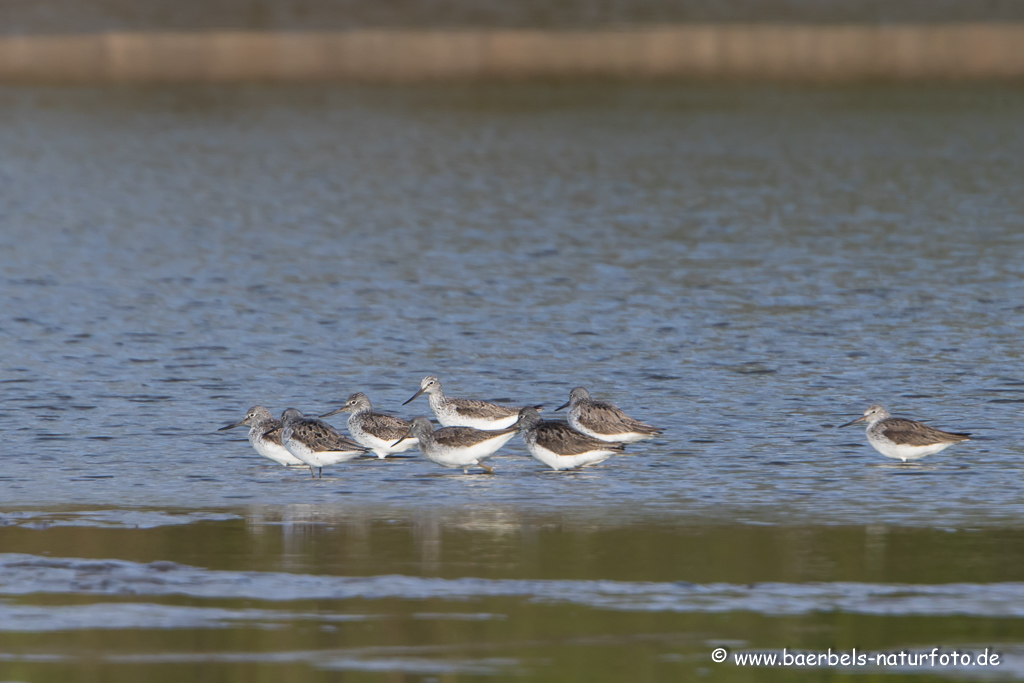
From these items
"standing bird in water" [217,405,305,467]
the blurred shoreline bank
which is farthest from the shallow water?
the blurred shoreline bank

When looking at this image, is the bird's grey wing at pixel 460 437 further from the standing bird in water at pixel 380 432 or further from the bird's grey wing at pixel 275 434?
the bird's grey wing at pixel 275 434

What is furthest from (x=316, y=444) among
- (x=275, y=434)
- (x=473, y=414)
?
(x=473, y=414)

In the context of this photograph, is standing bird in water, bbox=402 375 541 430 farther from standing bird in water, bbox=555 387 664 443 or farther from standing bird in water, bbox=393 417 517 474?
standing bird in water, bbox=393 417 517 474

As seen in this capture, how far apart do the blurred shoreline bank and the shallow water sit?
16636mm

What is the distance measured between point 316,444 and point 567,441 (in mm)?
2077

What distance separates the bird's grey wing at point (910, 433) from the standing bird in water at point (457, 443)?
3.19 metres

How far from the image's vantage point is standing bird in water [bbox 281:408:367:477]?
528 inches

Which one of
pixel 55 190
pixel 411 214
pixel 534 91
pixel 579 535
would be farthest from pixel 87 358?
pixel 534 91

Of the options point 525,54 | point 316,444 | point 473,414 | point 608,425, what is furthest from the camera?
point 525,54

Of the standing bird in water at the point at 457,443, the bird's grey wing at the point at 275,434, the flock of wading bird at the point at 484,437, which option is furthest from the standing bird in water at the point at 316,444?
the standing bird in water at the point at 457,443

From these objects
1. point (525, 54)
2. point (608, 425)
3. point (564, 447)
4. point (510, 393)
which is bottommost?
point (564, 447)

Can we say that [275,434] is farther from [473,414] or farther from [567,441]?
[567,441]

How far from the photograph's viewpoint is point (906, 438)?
13.7 metres

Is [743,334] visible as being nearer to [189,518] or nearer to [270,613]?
[189,518]
